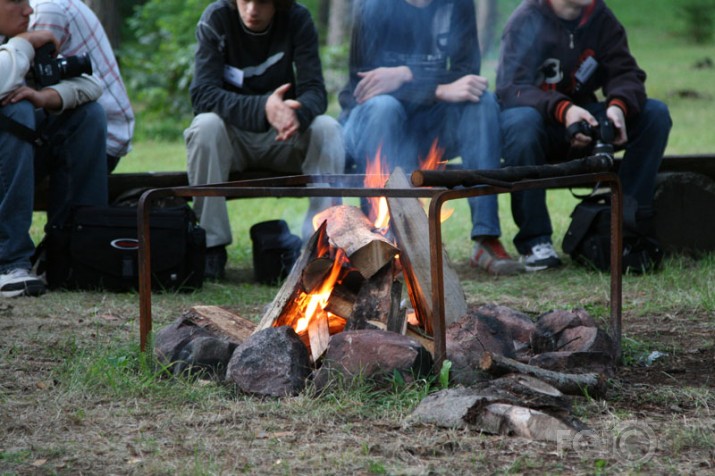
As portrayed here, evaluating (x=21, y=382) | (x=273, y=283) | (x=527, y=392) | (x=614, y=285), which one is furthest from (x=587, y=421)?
(x=273, y=283)

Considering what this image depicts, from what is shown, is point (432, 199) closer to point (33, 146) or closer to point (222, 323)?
point (222, 323)

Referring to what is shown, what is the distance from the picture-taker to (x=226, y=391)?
3.29 meters

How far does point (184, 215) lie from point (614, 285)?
8.15 ft

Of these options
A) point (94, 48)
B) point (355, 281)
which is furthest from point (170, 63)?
point (355, 281)

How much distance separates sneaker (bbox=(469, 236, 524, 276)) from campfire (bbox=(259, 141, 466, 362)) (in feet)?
6.30

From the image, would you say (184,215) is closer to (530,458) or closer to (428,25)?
(428,25)

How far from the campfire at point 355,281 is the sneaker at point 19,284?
187cm

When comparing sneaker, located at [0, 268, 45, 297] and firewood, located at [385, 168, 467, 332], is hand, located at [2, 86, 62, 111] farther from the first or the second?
firewood, located at [385, 168, 467, 332]

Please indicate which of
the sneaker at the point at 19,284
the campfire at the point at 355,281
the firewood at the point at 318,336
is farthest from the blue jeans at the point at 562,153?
the sneaker at the point at 19,284

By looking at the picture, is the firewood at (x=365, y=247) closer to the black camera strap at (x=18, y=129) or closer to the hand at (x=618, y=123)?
the black camera strap at (x=18, y=129)

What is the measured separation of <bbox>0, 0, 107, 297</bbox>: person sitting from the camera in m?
5.14

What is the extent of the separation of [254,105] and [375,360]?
264 cm

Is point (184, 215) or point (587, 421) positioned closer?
point (587, 421)

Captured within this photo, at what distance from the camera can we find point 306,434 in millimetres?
2859
